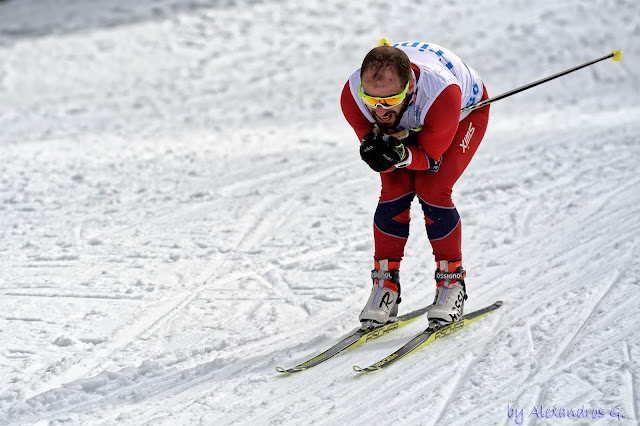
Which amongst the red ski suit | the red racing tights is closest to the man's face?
the red ski suit

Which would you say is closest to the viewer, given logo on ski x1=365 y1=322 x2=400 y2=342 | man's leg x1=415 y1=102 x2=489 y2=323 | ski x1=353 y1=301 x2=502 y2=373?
ski x1=353 y1=301 x2=502 y2=373

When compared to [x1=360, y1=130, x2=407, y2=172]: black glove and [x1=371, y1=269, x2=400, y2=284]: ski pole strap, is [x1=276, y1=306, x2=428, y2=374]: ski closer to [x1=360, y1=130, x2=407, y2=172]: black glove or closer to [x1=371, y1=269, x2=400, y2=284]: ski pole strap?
[x1=371, y1=269, x2=400, y2=284]: ski pole strap

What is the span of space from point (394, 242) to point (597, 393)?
1.32m

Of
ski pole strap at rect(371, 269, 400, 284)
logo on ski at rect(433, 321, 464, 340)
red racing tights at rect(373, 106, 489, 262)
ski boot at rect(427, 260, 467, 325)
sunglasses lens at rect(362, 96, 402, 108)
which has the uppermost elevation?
sunglasses lens at rect(362, 96, 402, 108)

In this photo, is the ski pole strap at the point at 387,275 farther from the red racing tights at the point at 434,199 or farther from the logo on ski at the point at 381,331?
the logo on ski at the point at 381,331

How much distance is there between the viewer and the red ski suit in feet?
11.7

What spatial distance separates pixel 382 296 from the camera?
4.05m

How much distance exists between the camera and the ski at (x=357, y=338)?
12.2 ft

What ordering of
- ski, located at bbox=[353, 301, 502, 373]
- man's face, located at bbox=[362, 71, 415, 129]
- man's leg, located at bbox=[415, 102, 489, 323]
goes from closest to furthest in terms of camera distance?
1. man's face, located at bbox=[362, 71, 415, 129]
2. ski, located at bbox=[353, 301, 502, 373]
3. man's leg, located at bbox=[415, 102, 489, 323]

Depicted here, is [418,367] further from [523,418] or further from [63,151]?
[63,151]

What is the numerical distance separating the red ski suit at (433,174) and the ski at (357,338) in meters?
0.40

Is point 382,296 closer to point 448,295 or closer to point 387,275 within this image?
point 387,275

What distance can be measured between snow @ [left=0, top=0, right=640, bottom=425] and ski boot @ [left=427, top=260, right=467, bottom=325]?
14cm

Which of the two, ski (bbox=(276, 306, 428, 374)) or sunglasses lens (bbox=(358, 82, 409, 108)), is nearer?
sunglasses lens (bbox=(358, 82, 409, 108))
